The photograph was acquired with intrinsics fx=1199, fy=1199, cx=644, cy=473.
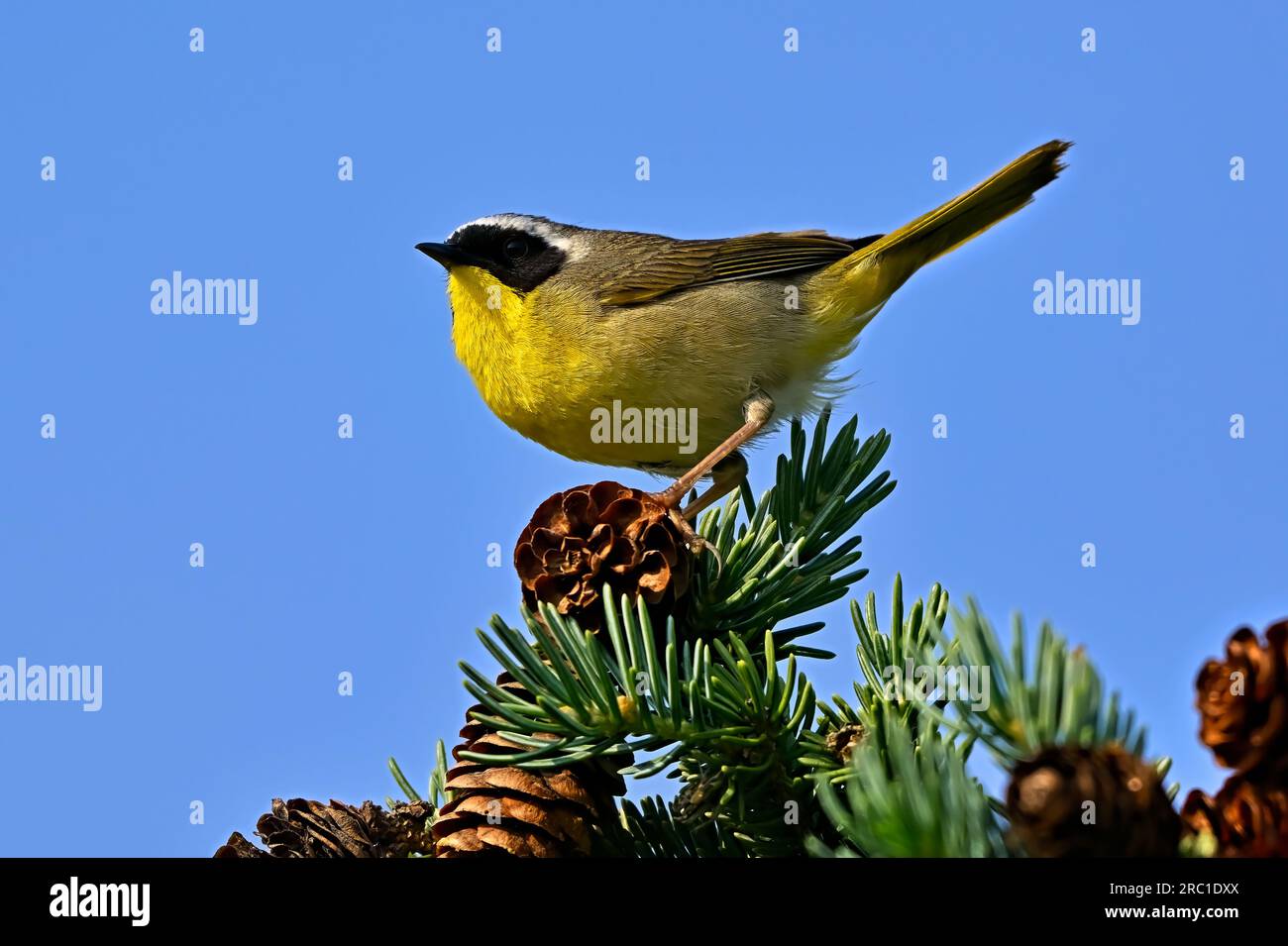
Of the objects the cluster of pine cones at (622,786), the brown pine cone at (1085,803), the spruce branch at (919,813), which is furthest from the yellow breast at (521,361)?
the brown pine cone at (1085,803)

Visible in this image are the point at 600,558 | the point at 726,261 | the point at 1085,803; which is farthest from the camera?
the point at 726,261

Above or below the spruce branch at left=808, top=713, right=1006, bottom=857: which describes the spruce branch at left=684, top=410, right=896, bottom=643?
above

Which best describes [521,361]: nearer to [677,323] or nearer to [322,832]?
[677,323]

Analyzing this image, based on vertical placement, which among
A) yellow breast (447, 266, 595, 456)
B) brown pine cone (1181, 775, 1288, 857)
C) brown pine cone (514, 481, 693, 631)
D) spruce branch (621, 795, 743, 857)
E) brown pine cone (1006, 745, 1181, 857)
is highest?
yellow breast (447, 266, 595, 456)

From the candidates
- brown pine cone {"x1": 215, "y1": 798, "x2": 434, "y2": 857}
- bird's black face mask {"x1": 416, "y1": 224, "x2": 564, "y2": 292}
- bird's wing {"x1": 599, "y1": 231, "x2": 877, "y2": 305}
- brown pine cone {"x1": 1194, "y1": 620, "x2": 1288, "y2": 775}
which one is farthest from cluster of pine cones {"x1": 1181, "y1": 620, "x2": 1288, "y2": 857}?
bird's black face mask {"x1": 416, "y1": 224, "x2": 564, "y2": 292}

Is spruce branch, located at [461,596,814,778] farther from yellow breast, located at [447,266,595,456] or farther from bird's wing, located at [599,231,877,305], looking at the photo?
bird's wing, located at [599,231,877,305]

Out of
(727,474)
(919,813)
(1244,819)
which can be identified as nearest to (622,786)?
(919,813)

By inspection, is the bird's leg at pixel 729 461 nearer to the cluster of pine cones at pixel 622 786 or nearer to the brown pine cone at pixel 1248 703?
the cluster of pine cones at pixel 622 786
